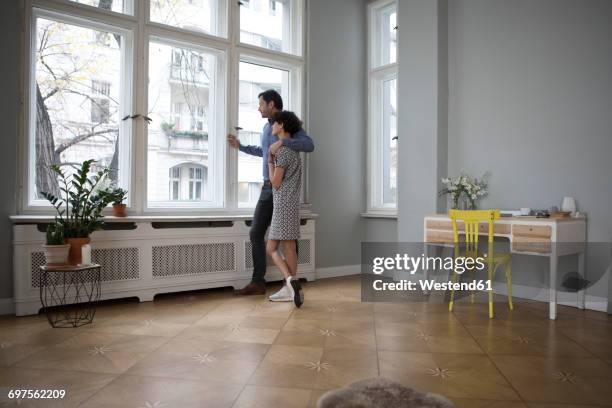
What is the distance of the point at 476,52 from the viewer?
4.44m

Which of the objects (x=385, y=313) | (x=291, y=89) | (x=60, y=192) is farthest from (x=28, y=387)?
(x=291, y=89)

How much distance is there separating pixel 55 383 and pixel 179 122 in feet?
9.18

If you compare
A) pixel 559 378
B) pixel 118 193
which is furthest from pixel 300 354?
pixel 118 193

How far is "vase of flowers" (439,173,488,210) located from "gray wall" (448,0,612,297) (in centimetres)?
10

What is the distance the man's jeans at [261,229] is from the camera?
4.23m

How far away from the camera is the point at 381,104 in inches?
217

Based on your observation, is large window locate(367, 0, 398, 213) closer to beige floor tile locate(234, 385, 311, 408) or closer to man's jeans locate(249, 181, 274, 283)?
man's jeans locate(249, 181, 274, 283)

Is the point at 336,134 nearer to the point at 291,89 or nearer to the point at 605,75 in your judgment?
the point at 291,89

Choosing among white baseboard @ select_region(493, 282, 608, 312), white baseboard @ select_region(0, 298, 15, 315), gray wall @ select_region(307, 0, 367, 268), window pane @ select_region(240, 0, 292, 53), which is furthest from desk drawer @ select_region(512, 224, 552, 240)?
white baseboard @ select_region(0, 298, 15, 315)

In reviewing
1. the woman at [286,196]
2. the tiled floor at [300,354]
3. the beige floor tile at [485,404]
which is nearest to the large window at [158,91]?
the woman at [286,196]

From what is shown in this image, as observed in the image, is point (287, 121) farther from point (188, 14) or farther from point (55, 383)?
point (55, 383)

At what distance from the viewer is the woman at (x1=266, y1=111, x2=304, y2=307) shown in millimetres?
3756

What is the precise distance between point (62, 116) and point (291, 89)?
2.35 m

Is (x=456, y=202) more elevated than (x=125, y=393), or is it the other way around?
(x=456, y=202)
